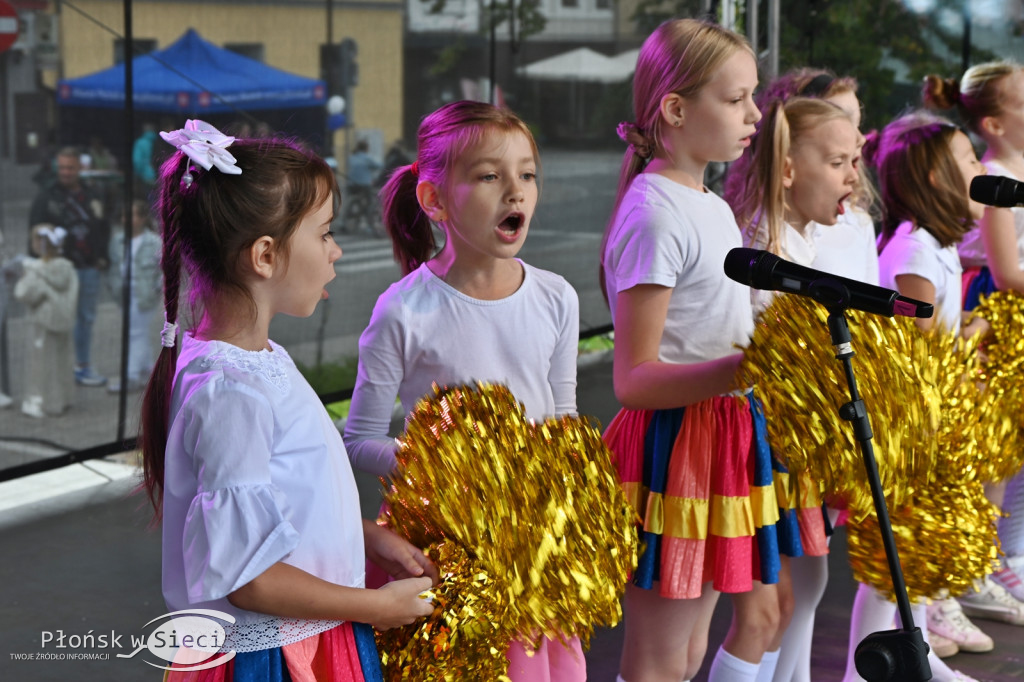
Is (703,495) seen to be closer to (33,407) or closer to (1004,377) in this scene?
(1004,377)

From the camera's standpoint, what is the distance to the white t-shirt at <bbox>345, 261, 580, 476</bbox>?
1.95m

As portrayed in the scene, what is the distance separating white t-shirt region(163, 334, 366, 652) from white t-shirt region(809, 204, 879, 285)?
1424 mm

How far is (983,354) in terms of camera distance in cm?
275

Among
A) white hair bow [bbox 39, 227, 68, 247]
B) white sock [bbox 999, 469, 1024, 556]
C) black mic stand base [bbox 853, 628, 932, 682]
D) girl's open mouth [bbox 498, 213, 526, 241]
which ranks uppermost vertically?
girl's open mouth [bbox 498, 213, 526, 241]

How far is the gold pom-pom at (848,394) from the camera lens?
5.81ft

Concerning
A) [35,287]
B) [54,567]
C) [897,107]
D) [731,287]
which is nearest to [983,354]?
[731,287]

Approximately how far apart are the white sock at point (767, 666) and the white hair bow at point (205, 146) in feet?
5.04

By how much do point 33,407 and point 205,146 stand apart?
136 inches

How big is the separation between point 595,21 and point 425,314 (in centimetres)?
547

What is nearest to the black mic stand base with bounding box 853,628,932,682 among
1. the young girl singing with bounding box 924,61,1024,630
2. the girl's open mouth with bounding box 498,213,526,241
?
the girl's open mouth with bounding box 498,213,526,241

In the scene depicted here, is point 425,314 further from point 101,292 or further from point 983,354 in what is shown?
point 101,292

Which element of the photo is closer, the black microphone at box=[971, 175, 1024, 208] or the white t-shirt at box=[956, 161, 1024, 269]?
the black microphone at box=[971, 175, 1024, 208]

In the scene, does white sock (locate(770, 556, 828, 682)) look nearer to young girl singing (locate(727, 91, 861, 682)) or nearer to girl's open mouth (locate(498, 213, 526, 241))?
young girl singing (locate(727, 91, 861, 682))

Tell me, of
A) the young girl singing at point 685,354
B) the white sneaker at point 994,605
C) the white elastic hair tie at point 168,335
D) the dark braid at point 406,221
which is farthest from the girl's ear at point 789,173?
the white sneaker at point 994,605
